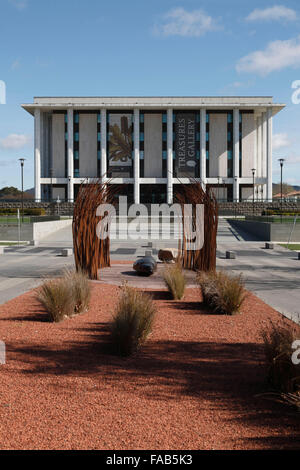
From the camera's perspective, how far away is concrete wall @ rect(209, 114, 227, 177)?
2793 inches

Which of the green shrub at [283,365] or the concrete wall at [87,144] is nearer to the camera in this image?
the green shrub at [283,365]

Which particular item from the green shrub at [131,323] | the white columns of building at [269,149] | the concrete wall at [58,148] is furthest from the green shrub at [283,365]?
the concrete wall at [58,148]

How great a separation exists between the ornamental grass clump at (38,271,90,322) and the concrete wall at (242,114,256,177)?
215ft

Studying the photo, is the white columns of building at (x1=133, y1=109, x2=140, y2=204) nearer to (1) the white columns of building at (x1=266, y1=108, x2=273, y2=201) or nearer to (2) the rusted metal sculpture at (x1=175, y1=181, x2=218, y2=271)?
(1) the white columns of building at (x1=266, y1=108, x2=273, y2=201)

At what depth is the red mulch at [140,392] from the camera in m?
3.91

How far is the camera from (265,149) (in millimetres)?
71625

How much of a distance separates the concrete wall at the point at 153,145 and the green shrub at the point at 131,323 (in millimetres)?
65514

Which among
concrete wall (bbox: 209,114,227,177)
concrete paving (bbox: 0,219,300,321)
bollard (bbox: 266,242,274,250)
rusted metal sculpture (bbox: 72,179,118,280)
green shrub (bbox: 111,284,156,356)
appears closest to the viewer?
green shrub (bbox: 111,284,156,356)

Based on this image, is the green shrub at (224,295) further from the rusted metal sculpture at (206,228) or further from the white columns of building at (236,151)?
the white columns of building at (236,151)

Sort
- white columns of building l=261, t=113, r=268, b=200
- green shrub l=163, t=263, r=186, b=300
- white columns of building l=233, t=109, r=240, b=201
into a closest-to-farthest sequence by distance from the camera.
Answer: green shrub l=163, t=263, r=186, b=300 → white columns of building l=233, t=109, r=240, b=201 → white columns of building l=261, t=113, r=268, b=200

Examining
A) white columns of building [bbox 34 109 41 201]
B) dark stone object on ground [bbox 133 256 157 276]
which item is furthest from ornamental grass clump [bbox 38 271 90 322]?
white columns of building [bbox 34 109 41 201]

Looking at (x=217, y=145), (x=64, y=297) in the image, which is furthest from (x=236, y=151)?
(x=64, y=297)

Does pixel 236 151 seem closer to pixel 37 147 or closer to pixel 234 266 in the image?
pixel 37 147

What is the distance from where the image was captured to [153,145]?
7144 centimetres
